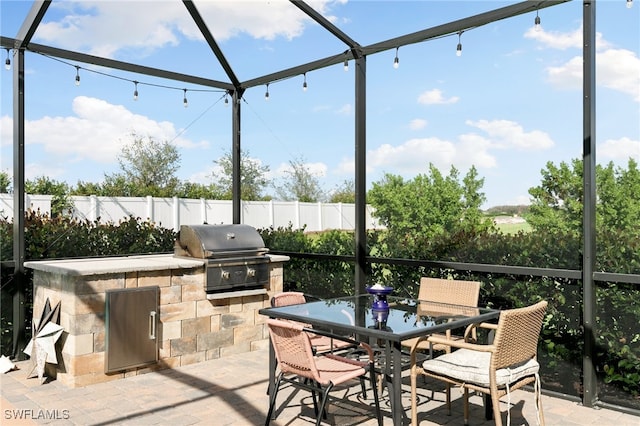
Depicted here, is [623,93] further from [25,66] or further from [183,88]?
[25,66]

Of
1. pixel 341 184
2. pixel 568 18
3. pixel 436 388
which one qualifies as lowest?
pixel 436 388

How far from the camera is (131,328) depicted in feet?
15.5

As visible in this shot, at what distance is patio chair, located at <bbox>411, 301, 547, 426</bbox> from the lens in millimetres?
2953

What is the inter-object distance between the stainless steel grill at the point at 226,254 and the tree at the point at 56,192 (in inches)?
55.7

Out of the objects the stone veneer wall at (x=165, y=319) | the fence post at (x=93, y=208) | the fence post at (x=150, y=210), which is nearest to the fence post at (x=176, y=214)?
the fence post at (x=150, y=210)

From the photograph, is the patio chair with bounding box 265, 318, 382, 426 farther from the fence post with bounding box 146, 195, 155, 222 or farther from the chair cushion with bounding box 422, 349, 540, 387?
the fence post with bounding box 146, 195, 155, 222

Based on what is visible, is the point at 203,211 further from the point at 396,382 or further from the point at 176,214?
the point at 396,382

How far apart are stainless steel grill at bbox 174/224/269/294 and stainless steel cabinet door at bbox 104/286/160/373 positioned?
2.03 feet

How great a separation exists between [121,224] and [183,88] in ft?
6.01

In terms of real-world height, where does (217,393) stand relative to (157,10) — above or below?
below

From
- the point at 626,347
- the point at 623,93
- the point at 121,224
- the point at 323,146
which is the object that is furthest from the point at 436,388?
the point at 323,146

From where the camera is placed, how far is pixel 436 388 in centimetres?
444

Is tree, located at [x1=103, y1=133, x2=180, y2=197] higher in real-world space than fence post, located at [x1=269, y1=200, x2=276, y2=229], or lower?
higher

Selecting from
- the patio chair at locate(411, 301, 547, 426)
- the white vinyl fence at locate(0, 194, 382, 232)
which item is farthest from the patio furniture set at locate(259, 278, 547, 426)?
the white vinyl fence at locate(0, 194, 382, 232)
